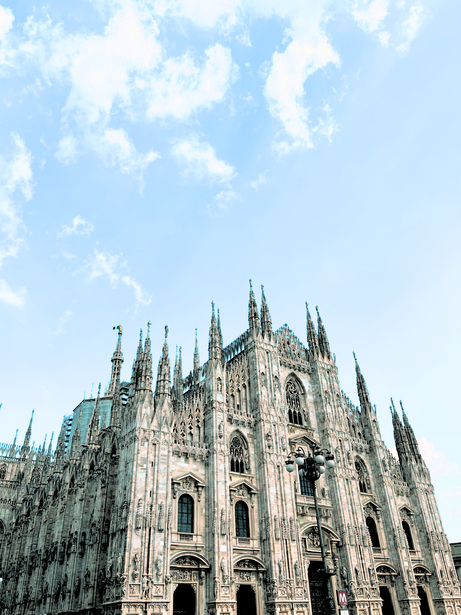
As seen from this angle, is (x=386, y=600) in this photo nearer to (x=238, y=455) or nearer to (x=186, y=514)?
(x=238, y=455)

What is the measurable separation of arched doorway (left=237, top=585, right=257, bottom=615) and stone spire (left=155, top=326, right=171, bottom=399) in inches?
589

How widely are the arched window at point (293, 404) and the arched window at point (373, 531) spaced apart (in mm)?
11001

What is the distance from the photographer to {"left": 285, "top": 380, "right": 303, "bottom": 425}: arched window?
147 feet

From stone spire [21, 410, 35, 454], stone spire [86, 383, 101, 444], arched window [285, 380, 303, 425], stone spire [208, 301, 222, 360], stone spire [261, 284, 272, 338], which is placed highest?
stone spire [21, 410, 35, 454]

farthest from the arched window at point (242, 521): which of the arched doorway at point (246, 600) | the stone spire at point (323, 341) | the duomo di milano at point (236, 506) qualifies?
the stone spire at point (323, 341)

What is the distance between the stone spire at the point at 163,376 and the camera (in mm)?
34828

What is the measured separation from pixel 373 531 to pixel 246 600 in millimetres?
15995

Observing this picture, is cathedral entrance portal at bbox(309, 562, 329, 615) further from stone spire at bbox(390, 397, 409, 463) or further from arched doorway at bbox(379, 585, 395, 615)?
stone spire at bbox(390, 397, 409, 463)

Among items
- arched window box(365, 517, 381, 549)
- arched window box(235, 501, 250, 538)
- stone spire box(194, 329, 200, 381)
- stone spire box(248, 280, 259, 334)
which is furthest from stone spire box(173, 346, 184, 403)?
arched window box(365, 517, 381, 549)

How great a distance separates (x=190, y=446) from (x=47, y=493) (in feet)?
74.0

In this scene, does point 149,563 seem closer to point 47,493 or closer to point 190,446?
point 190,446

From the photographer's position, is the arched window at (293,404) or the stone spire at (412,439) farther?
the stone spire at (412,439)

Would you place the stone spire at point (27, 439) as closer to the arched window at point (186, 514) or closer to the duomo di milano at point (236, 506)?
the duomo di milano at point (236, 506)

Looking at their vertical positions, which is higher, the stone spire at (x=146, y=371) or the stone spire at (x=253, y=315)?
the stone spire at (x=253, y=315)
